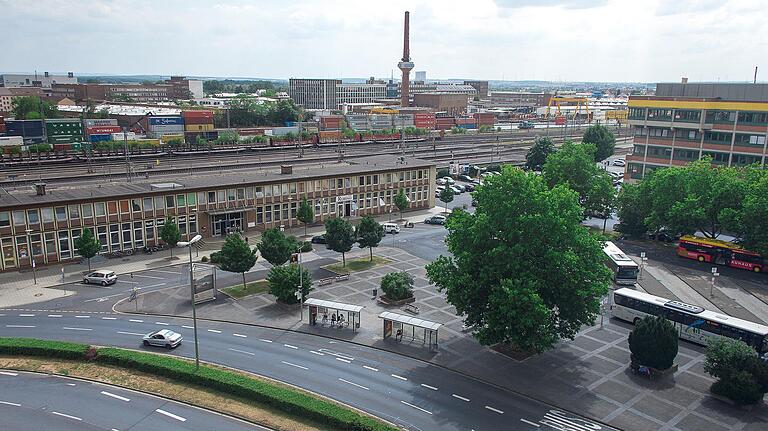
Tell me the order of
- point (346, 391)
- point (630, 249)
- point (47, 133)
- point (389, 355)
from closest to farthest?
point (346, 391)
point (389, 355)
point (630, 249)
point (47, 133)

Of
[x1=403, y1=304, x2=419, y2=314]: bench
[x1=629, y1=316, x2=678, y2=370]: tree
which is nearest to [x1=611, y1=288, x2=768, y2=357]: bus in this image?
[x1=629, y1=316, x2=678, y2=370]: tree

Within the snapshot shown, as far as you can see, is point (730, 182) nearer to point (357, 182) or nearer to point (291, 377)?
point (357, 182)

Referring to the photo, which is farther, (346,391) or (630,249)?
(630,249)

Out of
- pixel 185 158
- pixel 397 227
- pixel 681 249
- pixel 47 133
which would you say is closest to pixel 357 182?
pixel 397 227

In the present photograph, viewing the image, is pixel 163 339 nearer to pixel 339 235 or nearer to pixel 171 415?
pixel 171 415

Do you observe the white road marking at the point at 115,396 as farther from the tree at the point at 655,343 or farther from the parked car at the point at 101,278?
the tree at the point at 655,343

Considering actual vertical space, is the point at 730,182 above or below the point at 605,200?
above
